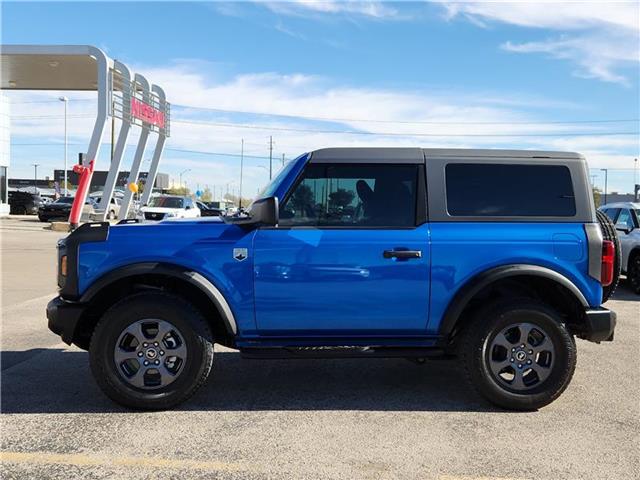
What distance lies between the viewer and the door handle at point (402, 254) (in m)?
4.26

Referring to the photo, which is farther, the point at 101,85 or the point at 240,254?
the point at 101,85

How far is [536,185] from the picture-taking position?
4480 mm

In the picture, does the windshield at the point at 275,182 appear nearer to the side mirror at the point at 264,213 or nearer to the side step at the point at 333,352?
the side mirror at the point at 264,213

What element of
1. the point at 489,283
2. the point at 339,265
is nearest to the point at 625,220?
the point at 489,283

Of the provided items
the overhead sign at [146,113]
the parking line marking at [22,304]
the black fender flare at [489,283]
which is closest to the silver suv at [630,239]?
the black fender flare at [489,283]

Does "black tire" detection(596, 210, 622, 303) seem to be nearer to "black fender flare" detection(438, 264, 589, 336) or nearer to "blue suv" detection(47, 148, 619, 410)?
"blue suv" detection(47, 148, 619, 410)

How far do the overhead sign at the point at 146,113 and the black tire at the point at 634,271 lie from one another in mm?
20029

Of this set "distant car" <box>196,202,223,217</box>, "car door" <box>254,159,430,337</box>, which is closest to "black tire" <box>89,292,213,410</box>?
"car door" <box>254,159,430,337</box>

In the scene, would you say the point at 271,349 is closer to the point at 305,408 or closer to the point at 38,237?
the point at 305,408

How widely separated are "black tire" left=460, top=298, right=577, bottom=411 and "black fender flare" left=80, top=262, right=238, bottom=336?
1.88 metres

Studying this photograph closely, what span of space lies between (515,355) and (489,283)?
2.06 ft

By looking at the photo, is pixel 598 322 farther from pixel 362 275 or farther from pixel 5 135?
pixel 5 135

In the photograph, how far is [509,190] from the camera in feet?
14.7

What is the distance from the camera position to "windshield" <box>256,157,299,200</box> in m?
4.52
